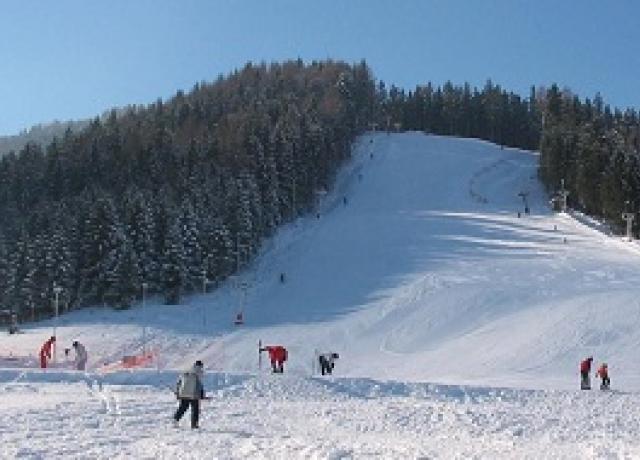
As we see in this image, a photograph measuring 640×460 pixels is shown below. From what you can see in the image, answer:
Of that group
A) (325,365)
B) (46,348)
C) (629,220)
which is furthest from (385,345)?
(629,220)

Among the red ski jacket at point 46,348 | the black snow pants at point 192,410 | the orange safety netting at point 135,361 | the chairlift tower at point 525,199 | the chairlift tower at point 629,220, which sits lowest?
the orange safety netting at point 135,361

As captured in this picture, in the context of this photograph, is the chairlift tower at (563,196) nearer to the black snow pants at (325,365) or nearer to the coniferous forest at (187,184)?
the coniferous forest at (187,184)

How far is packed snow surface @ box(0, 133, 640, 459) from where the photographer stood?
1616 centimetres

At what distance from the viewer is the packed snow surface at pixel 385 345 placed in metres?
16.2

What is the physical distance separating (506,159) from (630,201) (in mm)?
46601

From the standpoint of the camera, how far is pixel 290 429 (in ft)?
56.9

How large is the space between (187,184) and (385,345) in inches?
1464

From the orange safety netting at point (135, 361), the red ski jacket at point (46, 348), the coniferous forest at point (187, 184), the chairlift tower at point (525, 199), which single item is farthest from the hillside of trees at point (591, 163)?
the red ski jacket at point (46, 348)

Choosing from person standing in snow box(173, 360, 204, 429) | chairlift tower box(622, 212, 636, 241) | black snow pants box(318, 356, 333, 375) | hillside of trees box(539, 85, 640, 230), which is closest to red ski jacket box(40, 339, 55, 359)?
black snow pants box(318, 356, 333, 375)

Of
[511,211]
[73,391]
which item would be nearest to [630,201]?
[511,211]

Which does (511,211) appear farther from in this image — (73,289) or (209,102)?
(209,102)

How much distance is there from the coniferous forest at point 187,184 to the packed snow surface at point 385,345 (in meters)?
2.63

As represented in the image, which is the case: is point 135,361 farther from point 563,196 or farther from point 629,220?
point 563,196

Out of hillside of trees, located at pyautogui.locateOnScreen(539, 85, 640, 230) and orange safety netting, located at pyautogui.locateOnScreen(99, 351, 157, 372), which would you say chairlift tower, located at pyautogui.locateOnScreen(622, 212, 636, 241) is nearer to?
hillside of trees, located at pyautogui.locateOnScreen(539, 85, 640, 230)
